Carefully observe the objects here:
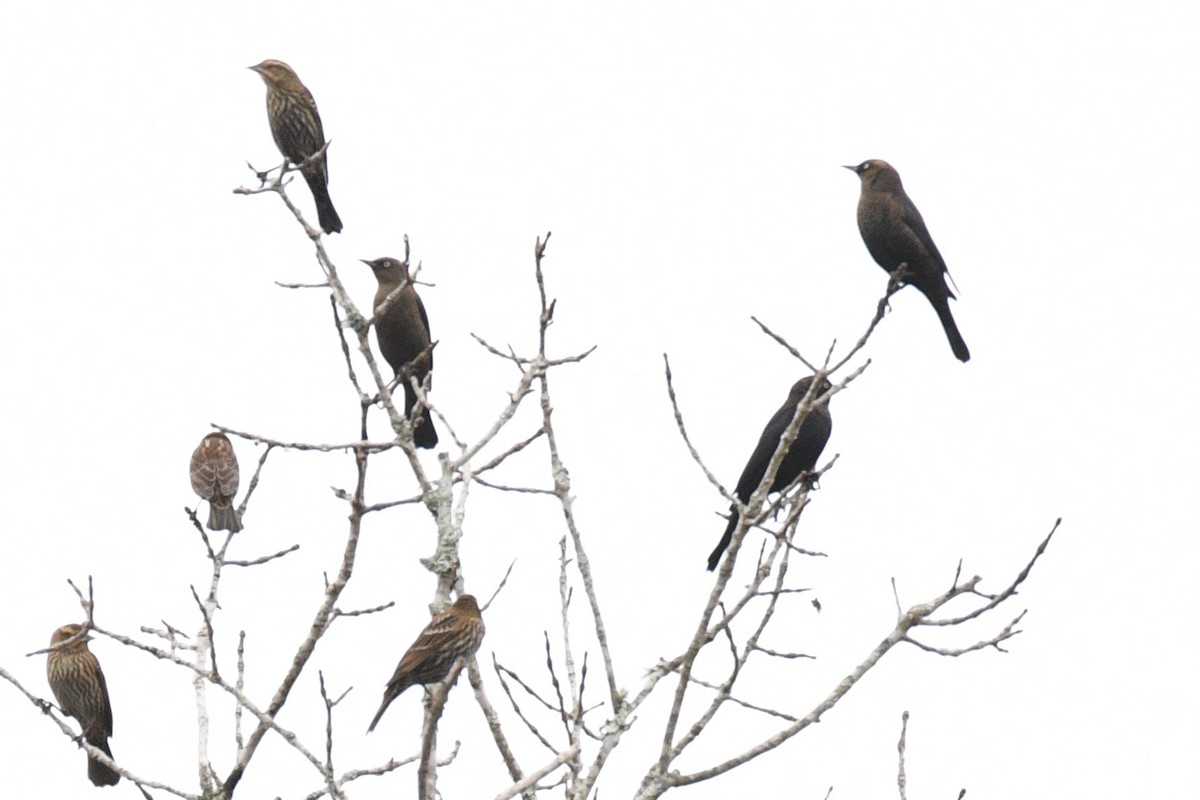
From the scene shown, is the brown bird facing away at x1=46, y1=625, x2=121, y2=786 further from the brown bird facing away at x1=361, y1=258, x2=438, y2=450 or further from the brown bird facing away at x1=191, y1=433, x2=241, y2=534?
the brown bird facing away at x1=361, y1=258, x2=438, y2=450

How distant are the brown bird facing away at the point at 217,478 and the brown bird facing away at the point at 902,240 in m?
4.63

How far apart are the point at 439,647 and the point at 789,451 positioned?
3.56 metres

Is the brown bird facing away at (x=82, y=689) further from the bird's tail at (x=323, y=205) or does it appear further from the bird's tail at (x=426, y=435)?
the bird's tail at (x=323, y=205)

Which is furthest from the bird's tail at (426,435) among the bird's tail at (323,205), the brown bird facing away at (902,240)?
the brown bird facing away at (902,240)

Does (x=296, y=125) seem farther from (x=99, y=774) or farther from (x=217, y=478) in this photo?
(x=99, y=774)

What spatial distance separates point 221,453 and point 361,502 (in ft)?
18.3

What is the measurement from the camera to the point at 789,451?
9297 millimetres

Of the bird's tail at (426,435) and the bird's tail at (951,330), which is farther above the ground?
the bird's tail at (426,435)

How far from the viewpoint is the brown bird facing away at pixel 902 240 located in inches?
373

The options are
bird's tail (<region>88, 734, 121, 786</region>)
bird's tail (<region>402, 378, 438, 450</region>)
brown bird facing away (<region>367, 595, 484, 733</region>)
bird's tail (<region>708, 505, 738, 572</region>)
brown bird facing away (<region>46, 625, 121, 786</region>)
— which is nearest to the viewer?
brown bird facing away (<region>367, 595, 484, 733</region>)

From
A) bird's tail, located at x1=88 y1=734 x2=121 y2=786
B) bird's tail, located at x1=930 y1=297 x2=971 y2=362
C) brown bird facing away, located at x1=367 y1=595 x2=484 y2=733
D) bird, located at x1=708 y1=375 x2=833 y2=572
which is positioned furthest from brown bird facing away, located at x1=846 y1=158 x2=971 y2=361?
bird's tail, located at x1=88 y1=734 x2=121 y2=786

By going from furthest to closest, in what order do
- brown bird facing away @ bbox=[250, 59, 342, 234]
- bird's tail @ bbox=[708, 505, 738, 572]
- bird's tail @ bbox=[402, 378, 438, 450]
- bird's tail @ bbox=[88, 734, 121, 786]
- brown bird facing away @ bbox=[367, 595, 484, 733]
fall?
bird's tail @ bbox=[402, 378, 438, 450], bird's tail @ bbox=[88, 734, 121, 786], brown bird facing away @ bbox=[250, 59, 342, 234], bird's tail @ bbox=[708, 505, 738, 572], brown bird facing away @ bbox=[367, 595, 484, 733]

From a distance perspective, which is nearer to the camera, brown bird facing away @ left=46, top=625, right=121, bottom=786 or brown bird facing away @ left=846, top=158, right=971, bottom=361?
brown bird facing away @ left=846, top=158, right=971, bottom=361

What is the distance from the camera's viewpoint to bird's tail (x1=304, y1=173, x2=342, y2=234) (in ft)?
31.9
